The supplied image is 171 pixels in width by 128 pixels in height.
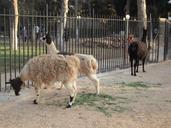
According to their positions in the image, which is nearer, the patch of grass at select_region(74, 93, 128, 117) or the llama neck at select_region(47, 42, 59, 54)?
the patch of grass at select_region(74, 93, 128, 117)

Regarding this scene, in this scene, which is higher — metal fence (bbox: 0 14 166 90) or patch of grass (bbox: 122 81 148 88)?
metal fence (bbox: 0 14 166 90)

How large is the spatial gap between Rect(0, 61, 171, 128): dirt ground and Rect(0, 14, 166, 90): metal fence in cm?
165

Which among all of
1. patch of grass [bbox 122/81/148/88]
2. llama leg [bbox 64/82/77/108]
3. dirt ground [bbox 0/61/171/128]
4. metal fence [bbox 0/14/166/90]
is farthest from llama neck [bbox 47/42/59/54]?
llama leg [bbox 64/82/77/108]

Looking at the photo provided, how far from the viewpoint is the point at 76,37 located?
15250 millimetres

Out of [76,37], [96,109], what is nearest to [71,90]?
[96,109]

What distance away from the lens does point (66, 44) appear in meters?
15.0

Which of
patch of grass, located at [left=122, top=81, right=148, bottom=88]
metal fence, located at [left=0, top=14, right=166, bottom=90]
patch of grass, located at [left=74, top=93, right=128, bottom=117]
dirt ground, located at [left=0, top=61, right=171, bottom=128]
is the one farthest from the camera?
patch of grass, located at [left=122, top=81, right=148, bottom=88]

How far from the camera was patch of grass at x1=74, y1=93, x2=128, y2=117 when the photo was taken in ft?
31.5

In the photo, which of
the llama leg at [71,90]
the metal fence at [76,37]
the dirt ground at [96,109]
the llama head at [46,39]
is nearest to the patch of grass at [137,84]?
the dirt ground at [96,109]

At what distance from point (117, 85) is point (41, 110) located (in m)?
4.34

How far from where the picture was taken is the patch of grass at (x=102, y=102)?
9.59m

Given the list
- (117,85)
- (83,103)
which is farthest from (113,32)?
(83,103)

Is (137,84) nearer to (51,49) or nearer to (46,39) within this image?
(51,49)

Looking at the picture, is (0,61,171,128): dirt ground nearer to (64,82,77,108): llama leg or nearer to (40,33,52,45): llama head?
(64,82,77,108): llama leg
